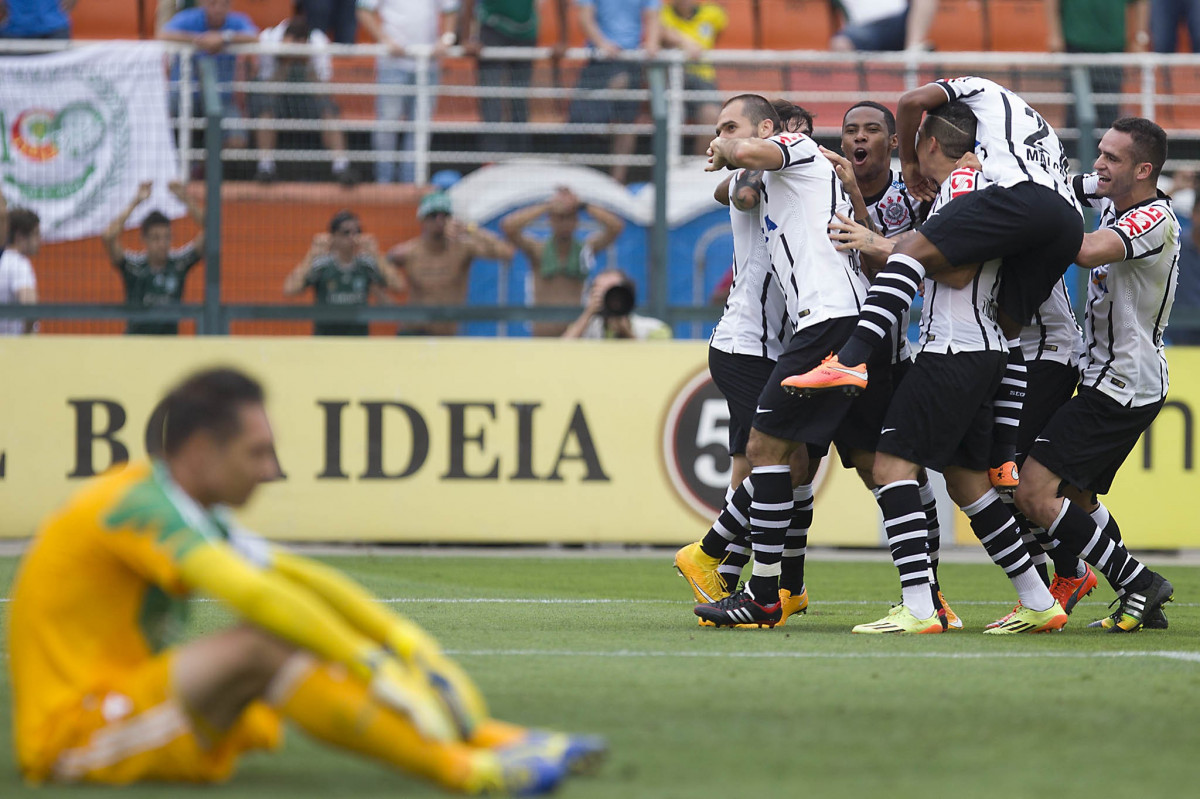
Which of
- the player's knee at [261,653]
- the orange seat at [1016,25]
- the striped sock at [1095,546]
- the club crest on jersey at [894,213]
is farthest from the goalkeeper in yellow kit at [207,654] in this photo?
the orange seat at [1016,25]

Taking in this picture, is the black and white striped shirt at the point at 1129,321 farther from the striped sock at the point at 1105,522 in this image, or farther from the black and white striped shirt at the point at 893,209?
the black and white striped shirt at the point at 893,209

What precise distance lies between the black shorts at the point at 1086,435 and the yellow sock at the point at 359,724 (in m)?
4.66

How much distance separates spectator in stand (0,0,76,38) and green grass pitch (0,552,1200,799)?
27.3 feet

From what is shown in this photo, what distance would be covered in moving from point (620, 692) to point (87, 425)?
25.0 ft

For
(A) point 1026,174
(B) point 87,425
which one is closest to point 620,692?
(A) point 1026,174

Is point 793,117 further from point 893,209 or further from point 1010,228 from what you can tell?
point 1010,228

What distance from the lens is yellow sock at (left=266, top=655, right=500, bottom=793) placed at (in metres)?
3.24

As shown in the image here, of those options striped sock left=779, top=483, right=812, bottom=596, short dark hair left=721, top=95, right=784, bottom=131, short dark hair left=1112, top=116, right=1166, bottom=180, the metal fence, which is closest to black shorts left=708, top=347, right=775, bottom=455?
striped sock left=779, top=483, right=812, bottom=596

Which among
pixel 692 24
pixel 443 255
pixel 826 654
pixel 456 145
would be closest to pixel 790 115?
pixel 826 654

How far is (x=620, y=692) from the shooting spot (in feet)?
16.6

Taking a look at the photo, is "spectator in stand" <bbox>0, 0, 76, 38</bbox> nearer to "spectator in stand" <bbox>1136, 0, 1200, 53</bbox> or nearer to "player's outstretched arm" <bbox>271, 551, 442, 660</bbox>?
"spectator in stand" <bbox>1136, 0, 1200, 53</bbox>

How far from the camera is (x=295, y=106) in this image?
40.9ft

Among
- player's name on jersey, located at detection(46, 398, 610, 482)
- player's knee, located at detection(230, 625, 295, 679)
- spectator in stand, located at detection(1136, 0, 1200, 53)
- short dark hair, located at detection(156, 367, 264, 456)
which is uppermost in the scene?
spectator in stand, located at detection(1136, 0, 1200, 53)

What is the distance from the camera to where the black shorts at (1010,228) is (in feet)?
21.4
